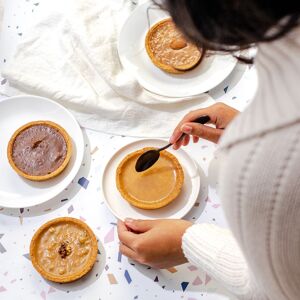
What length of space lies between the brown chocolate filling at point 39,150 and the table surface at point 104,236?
7 centimetres

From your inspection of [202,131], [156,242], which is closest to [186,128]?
[202,131]

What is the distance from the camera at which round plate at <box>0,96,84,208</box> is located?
3.44 ft

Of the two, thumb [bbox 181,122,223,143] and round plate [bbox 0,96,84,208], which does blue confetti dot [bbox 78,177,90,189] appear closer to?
round plate [bbox 0,96,84,208]

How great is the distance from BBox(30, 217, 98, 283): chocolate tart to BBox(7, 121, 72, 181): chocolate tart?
0.13 m

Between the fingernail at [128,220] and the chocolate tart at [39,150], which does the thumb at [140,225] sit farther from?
the chocolate tart at [39,150]

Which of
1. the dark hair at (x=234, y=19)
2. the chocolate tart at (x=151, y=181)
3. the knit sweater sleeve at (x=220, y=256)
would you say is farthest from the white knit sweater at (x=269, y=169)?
the chocolate tart at (x=151, y=181)

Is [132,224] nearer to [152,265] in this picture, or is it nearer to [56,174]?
[152,265]

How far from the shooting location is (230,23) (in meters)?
0.44

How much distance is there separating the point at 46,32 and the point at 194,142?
0.52 meters

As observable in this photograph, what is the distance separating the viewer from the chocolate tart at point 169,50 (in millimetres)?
1181

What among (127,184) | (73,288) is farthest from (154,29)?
(73,288)

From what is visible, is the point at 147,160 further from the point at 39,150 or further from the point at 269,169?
the point at 269,169

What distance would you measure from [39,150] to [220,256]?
523 millimetres

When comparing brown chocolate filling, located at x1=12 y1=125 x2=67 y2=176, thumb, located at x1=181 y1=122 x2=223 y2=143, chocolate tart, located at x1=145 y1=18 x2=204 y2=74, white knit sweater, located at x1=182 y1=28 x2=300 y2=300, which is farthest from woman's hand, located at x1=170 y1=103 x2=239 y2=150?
white knit sweater, located at x1=182 y1=28 x2=300 y2=300
